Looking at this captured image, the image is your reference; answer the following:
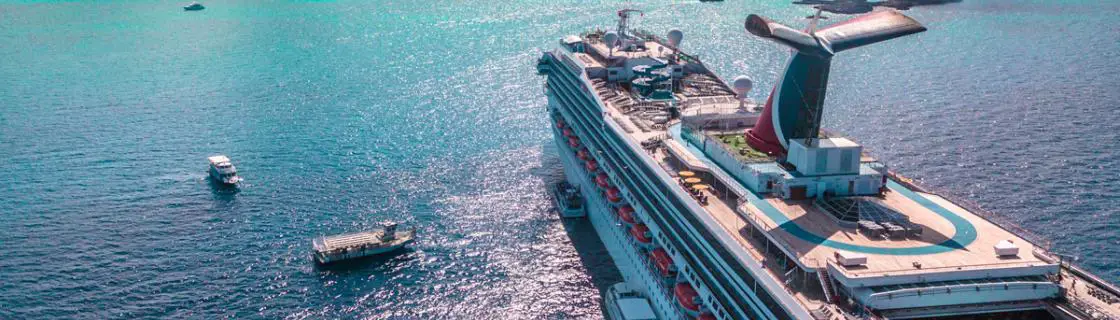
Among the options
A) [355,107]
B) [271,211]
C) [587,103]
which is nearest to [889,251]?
[587,103]

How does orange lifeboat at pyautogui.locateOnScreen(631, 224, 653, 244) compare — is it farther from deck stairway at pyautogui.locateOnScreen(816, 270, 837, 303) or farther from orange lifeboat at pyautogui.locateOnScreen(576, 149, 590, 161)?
deck stairway at pyautogui.locateOnScreen(816, 270, 837, 303)

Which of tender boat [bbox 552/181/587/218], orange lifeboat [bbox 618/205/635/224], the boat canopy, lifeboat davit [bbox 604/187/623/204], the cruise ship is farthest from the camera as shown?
tender boat [bbox 552/181/587/218]

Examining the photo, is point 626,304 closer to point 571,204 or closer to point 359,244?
point 571,204

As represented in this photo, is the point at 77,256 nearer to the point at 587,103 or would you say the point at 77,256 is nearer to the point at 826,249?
the point at 587,103

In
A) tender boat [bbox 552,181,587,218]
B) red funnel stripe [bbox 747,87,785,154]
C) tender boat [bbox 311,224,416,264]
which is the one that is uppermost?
red funnel stripe [bbox 747,87,785,154]

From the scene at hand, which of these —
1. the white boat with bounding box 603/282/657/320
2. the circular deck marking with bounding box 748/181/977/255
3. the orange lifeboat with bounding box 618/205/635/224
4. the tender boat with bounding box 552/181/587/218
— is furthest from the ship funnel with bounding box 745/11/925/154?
the tender boat with bounding box 552/181/587/218

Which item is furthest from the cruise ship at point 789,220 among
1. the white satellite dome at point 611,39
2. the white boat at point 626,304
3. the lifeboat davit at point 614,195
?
the white satellite dome at point 611,39

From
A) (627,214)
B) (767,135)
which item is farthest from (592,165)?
(767,135)

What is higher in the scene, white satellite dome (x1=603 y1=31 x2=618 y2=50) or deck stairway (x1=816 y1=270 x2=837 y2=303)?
white satellite dome (x1=603 y1=31 x2=618 y2=50)
